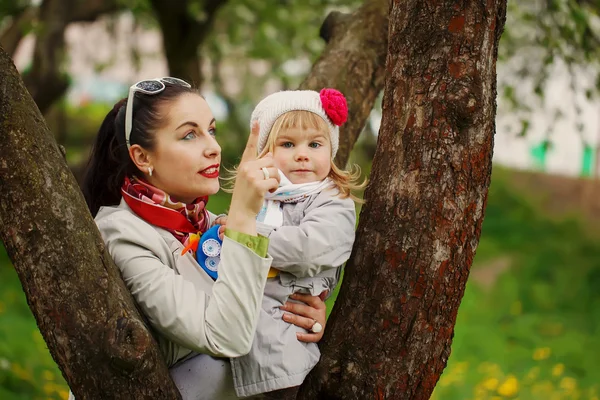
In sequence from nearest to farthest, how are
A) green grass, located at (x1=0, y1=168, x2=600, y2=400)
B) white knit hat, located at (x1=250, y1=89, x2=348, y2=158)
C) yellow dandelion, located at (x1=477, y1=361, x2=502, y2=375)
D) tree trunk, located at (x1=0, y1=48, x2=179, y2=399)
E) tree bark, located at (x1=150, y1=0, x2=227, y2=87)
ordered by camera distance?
tree trunk, located at (x1=0, y1=48, x2=179, y2=399) < white knit hat, located at (x1=250, y1=89, x2=348, y2=158) < green grass, located at (x1=0, y1=168, x2=600, y2=400) < yellow dandelion, located at (x1=477, y1=361, x2=502, y2=375) < tree bark, located at (x1=150, y1=0, x2=227, y2=87)

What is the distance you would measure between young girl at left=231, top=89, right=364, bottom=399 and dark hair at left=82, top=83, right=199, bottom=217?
0.32 m

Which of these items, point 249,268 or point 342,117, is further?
point 342,117

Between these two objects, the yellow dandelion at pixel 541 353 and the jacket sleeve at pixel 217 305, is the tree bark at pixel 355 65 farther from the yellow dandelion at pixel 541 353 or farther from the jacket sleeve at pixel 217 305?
the yellow dandelion at pixel 541 353

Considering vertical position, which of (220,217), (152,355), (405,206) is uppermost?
(405,206)

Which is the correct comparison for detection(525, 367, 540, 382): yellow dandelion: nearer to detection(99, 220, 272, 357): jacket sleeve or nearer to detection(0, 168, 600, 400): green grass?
detection(0, 168, 600, 400): green grass

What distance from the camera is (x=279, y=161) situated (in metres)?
2.30

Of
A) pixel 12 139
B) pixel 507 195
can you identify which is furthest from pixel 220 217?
pixel 507 195

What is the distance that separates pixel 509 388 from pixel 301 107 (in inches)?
160

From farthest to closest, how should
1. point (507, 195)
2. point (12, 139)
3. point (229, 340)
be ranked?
point (507, 195) → point (229, 340) → point (12, 139)

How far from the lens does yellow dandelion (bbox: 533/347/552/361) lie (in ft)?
21.2

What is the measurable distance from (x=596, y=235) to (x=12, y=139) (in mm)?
8975

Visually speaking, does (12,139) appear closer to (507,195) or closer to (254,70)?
(507,195)

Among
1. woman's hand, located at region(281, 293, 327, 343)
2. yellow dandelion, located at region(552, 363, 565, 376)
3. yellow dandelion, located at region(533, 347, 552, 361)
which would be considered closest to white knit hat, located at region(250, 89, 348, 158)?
woman's hand, located at region(281, 293, 327, 343)

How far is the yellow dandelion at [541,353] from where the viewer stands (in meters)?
6.47
